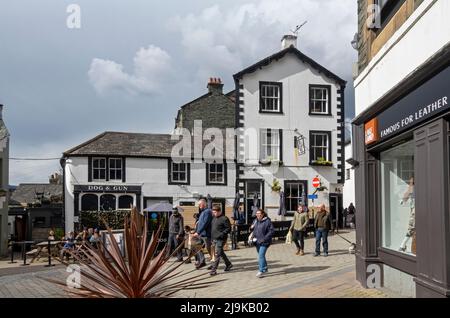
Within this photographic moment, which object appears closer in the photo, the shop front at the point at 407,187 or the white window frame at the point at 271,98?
the shop front at the point at 407,187

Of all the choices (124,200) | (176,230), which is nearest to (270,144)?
(124,200)

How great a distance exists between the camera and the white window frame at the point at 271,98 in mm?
28094

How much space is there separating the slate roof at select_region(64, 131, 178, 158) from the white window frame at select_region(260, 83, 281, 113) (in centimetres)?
541

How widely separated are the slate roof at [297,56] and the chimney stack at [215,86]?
375 cm

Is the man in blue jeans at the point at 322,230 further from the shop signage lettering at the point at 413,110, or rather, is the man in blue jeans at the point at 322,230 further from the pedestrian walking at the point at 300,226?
the shop signage lettering at the point at 413,110

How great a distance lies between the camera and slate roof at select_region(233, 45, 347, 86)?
2789 cm

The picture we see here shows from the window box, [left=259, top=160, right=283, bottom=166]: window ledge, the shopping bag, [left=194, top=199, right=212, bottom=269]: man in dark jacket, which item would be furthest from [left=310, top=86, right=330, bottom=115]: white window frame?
[left=194, top=199, right=212, bottom=269]: man in dark jacket

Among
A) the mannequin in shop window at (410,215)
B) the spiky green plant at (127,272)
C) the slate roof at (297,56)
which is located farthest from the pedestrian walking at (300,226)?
the slate roof at (297,56)

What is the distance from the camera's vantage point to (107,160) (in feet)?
89.7

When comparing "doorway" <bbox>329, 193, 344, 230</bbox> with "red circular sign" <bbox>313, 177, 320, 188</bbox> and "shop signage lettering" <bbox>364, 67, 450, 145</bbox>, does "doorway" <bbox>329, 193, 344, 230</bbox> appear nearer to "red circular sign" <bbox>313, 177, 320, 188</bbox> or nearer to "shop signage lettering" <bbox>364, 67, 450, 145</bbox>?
"red circular sign" <bbox>313, 177, 320, 188</bbox>

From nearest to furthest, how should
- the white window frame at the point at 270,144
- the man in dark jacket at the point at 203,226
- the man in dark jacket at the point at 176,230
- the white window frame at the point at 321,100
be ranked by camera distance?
the man in dark jacket at the point at 203,226, the man in dark jacket at the point at 176,230, the white window frame at the point at 270,144, the white window frame at the point at 321,100

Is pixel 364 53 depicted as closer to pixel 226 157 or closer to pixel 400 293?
pixel 400 293

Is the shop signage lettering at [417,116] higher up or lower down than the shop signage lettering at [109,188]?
higher up
